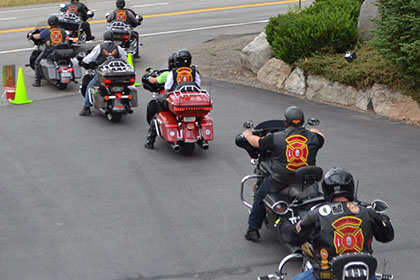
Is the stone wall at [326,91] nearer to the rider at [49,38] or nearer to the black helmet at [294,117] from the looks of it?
the rider at [49,38]

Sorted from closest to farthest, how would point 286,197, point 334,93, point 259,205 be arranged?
point 286,197 → point 259,205 → point 334,93

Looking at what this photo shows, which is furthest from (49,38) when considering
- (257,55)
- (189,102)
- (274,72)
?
(189,102)

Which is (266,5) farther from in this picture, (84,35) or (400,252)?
(400,252)

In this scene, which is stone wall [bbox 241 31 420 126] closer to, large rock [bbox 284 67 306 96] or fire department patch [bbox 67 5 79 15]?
large rock [bbox 284 67 306 96]

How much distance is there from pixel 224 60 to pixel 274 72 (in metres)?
3.03

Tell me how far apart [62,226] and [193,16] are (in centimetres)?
2023

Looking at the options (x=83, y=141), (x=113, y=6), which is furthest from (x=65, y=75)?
(x=113, y=6)

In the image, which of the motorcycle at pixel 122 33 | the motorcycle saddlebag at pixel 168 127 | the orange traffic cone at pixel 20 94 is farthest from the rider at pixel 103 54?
the motorcycle at pixel 122 33

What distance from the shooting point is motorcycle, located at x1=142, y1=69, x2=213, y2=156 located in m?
12.0

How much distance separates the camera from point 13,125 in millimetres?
14891

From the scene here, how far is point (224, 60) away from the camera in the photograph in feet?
68.7

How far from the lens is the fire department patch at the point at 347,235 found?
6.53 m

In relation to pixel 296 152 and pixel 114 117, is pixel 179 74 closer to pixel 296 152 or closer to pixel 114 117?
pixel 114 117

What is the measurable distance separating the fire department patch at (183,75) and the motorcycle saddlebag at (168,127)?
A: 612mm
